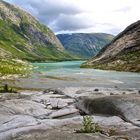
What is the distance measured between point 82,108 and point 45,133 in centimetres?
1194

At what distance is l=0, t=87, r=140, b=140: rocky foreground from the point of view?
57.7 ft

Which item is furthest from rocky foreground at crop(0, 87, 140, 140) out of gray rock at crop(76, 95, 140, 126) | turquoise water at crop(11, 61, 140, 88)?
turquoise water at crop(11, 61, 140, 88)

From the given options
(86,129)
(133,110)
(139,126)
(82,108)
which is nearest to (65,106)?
(82,108)

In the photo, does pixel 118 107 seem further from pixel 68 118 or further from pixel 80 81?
pixel 80 81

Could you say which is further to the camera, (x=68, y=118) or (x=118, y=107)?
(x=68, y=118)

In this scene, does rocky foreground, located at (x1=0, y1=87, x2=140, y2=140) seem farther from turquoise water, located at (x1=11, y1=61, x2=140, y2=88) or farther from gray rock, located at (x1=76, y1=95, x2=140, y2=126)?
turquoise water, located at (x1=11, y1=61, x2=140, y2=88)

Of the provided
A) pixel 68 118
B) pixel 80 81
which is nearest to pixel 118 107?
pixel 68 118

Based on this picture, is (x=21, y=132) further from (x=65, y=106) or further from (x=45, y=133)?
(x=65, y=106)

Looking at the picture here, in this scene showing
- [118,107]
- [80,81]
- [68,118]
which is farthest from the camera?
[80,81]

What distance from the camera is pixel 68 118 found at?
25.0m

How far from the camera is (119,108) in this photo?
78.5 ft

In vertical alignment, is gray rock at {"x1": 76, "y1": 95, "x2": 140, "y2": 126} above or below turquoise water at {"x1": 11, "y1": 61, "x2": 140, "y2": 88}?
above

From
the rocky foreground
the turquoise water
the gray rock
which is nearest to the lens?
the rocky foreground

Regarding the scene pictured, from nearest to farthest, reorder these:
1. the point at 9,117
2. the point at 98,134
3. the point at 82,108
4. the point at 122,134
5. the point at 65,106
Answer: the point at 98,134 → the point at 122,134 → the point at 9,117 → the point at 82,108 → the point at 65,106
